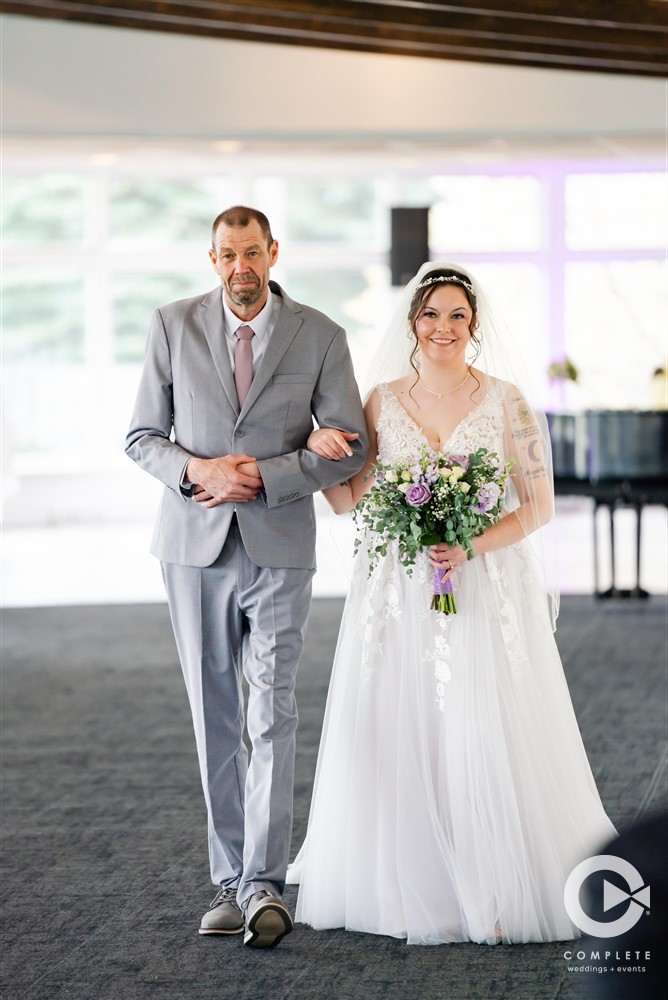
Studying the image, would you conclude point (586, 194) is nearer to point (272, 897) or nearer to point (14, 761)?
point (14, 761)

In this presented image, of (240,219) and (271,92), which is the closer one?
(240,219)

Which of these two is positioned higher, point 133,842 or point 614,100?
point 614,100

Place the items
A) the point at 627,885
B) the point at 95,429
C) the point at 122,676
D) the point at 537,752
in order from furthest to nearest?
the point at 95,429 → the point at 122,676 → the point at 537,752 → the point at 627,885

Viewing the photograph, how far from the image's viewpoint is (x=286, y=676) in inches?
134

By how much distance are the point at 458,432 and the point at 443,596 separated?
1.56 feet

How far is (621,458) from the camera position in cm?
908

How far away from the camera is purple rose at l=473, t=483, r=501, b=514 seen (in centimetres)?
340

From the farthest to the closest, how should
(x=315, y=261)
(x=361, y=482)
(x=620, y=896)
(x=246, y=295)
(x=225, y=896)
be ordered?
(x=315, y=261) → (x=361, y=482) → (x=225, y=896) → (x=246, y=295) → (x=620, y=896)

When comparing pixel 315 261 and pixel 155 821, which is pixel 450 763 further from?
pixel 315 261

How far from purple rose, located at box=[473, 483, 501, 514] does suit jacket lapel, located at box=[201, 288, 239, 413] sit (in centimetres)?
70

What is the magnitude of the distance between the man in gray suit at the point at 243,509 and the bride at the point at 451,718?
158 millimetres

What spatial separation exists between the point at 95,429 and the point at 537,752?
12.6 m

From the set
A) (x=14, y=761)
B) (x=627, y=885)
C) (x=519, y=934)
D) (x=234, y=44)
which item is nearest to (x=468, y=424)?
(x=519, y=934)

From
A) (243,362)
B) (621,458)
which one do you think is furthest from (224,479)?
(621,458)
